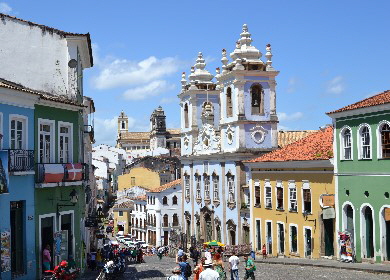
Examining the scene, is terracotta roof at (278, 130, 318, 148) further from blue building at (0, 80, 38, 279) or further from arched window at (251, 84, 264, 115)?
blue building at (0, 80, 38, 279)

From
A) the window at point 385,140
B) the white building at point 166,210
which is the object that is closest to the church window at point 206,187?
the white building at point 166,210

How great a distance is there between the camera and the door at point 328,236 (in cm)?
3491

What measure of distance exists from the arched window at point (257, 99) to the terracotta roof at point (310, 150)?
9.38 m

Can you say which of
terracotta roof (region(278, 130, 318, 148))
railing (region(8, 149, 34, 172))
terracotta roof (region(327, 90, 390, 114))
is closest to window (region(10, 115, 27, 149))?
railing (region(8, 149, 34, 172))

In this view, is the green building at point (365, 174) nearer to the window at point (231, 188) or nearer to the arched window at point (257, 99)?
the arched window at point (257, 99)

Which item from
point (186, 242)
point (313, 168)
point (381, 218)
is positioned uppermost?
point (313, 168)

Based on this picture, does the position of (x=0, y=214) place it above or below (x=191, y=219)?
above

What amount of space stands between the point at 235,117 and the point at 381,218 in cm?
2351

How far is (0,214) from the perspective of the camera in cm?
1967

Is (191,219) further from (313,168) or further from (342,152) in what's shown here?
(342,152)

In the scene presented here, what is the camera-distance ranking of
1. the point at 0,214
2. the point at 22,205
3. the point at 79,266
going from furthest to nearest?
1. the point at 79,266
2. the point at 22,205
3. the point at 0,214

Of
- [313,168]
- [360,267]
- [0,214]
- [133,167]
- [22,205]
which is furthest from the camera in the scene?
[133,167]

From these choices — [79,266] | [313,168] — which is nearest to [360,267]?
[313,168]

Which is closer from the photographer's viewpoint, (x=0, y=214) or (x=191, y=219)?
(x=0, y=214)
